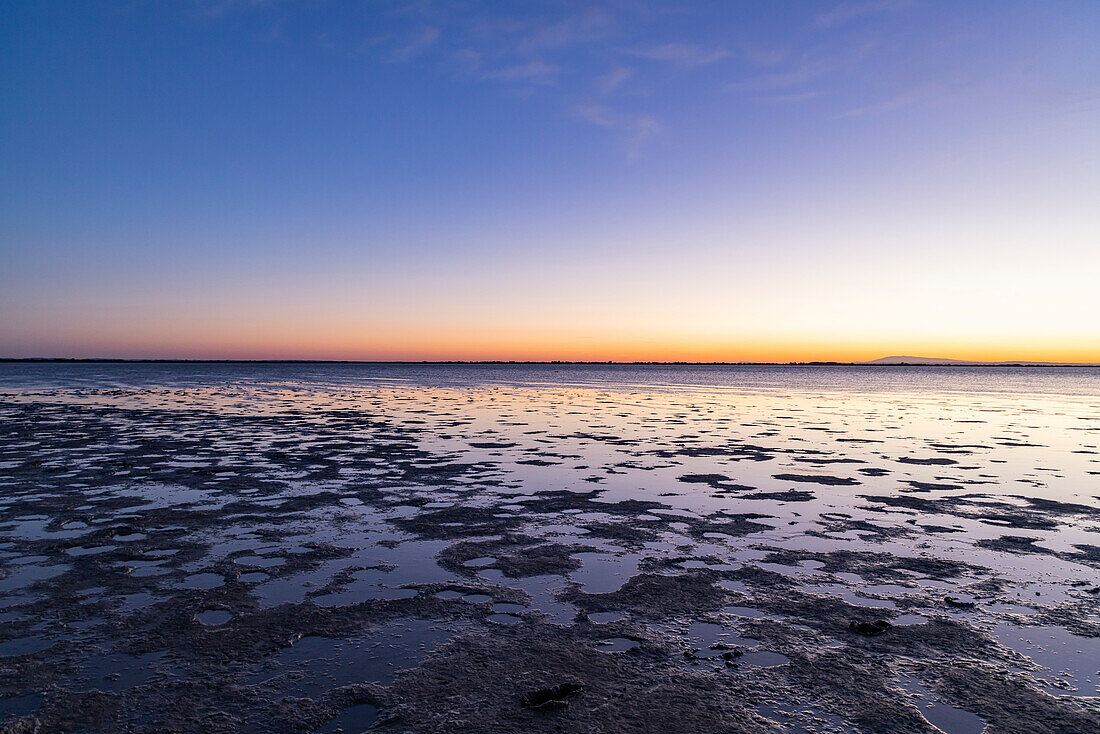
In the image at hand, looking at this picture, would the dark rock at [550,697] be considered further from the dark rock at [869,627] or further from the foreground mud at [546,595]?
the dark rock at [869,627]

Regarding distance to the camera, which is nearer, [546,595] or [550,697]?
[550,697]

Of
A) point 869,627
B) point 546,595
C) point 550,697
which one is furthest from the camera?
point 546,595

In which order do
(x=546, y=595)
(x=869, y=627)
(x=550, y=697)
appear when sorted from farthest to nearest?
(x=546, y=595)
(x=869, y=627)
(x=550, y=697)

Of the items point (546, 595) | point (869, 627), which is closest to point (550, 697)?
point (546, 595)

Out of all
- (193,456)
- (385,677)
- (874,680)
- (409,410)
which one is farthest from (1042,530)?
(409,410)

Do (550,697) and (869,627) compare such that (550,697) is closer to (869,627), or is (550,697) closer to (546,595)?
(546,595)

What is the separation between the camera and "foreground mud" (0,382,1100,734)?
464 cm

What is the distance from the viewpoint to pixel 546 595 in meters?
6.86

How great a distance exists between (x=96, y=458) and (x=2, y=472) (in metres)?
2.08

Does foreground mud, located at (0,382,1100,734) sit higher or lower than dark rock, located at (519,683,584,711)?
lower

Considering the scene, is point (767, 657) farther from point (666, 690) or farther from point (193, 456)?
point (193, 456)

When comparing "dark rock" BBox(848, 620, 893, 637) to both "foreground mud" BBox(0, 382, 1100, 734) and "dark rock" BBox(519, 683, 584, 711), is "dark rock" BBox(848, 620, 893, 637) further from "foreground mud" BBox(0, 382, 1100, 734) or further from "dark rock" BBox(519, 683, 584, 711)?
"dark rock" BBox(519, 683, 584, 711)

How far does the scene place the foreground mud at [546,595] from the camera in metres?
4.64

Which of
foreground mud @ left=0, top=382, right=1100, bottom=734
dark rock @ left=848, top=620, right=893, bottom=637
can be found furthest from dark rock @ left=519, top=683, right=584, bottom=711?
dark rock @ left=848, top=620, right=893, bottom=637
